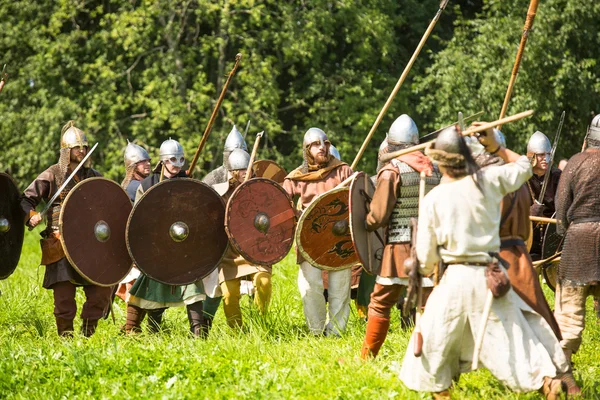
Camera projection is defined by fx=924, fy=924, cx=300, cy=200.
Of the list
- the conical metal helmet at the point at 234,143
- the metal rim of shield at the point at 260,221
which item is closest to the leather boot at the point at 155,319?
the metal rim of shield at the point at 260,221

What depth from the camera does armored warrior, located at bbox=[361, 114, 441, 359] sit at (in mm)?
5297

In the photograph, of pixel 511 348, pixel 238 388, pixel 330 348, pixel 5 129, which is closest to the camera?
pixel 511 348

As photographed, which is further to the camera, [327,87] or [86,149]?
[327,87]

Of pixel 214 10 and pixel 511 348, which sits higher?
pixel 214 10

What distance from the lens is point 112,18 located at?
58.5 feet

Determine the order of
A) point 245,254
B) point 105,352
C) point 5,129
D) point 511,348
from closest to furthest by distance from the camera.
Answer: point 511,348 < point 105,352 < point 245,254 < point 5,129

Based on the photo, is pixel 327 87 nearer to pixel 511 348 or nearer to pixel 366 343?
pixel 366 343

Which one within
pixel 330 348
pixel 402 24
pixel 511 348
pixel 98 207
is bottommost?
pixel 330 348

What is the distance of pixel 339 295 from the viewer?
21.8 ft

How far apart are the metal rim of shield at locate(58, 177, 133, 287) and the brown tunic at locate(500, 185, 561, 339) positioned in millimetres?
2747

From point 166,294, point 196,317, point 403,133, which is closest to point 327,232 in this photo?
point 403,133

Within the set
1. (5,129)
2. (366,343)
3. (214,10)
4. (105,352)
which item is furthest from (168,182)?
(5,129)

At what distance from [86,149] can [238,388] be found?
8.09ft

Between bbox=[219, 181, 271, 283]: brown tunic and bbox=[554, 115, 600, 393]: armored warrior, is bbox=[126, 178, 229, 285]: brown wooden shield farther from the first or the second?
bbox=[554, 115, 600, 393]: armored warrior
